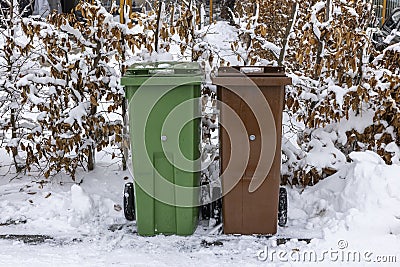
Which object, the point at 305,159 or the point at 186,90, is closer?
the point at 186,90

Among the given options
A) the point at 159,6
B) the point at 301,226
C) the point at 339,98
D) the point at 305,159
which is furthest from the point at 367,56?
the point at 159,6

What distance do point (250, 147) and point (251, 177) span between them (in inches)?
9.6

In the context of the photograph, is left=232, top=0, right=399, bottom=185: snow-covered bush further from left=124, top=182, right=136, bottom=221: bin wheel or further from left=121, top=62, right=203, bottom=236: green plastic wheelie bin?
left=124, top=182, right=136, bottom=221: bin wheel

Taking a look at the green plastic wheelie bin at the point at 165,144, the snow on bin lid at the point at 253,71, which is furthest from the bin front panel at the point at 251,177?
the green plastic wheelie bin at the point at 165,144

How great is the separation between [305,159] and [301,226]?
720mm

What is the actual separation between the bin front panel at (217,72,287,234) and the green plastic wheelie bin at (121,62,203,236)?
0.82 ft

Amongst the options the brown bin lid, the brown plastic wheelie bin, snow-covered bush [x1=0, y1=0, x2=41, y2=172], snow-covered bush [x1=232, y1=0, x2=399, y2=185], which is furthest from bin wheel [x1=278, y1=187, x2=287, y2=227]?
snow-covered bush [x1=0, y1=0, x2=41, y2=172]

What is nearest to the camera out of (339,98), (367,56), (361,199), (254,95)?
(254,95)

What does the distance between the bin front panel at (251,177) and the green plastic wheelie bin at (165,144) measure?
0.82 ft

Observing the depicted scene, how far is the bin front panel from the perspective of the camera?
3621 mm

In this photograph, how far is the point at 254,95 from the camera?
11.9 feet

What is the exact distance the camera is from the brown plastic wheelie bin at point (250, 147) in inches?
142

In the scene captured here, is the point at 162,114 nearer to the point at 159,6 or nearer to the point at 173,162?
the point at 173,162

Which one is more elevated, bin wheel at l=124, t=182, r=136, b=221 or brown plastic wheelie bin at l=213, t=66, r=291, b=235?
brown plastic wheelie bin at l=213, t=66, r=291, b=235
